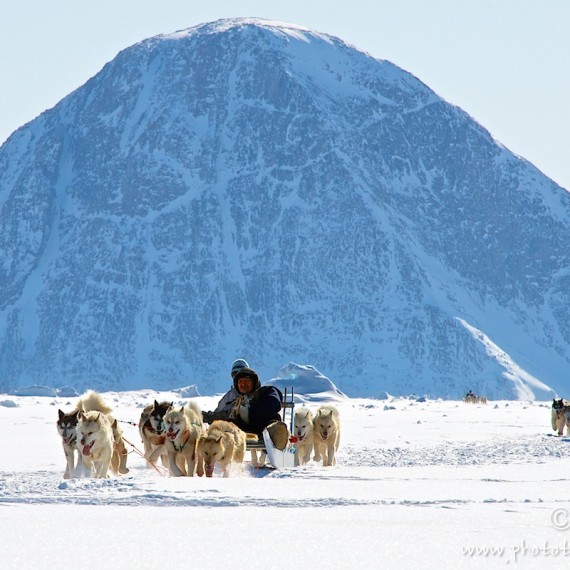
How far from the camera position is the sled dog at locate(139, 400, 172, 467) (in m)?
15.6

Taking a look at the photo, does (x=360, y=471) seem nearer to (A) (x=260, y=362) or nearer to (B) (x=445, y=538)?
(B) (x=445, y=538)

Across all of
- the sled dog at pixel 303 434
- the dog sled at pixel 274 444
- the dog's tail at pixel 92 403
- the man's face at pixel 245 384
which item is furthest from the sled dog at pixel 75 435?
the sled dog at pixel 303 434

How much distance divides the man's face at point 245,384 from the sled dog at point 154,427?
1.28 metres

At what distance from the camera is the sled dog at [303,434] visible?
62.3ft

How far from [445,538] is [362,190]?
176 meters

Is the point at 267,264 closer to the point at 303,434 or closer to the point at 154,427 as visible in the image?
the point at 303,434

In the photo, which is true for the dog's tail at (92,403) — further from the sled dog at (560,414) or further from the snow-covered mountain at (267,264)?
the snow-covered mountain at (267,264)

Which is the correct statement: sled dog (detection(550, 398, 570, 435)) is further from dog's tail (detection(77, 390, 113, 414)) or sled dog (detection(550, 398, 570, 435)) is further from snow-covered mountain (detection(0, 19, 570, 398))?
snow-covered mountain (detection(0, 19, 570, 398))

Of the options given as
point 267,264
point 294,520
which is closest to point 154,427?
point 294,520

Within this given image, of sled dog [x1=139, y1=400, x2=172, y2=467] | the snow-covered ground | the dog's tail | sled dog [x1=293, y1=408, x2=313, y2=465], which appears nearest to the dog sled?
the snow-covered ground

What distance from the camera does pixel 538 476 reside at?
51.3 feet

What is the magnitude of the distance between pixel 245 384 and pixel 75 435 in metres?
3.51

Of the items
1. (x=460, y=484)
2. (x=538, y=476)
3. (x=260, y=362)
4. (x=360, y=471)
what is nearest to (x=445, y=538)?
(x=460, y=484)

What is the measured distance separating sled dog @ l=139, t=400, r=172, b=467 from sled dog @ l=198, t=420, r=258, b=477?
54 cm
